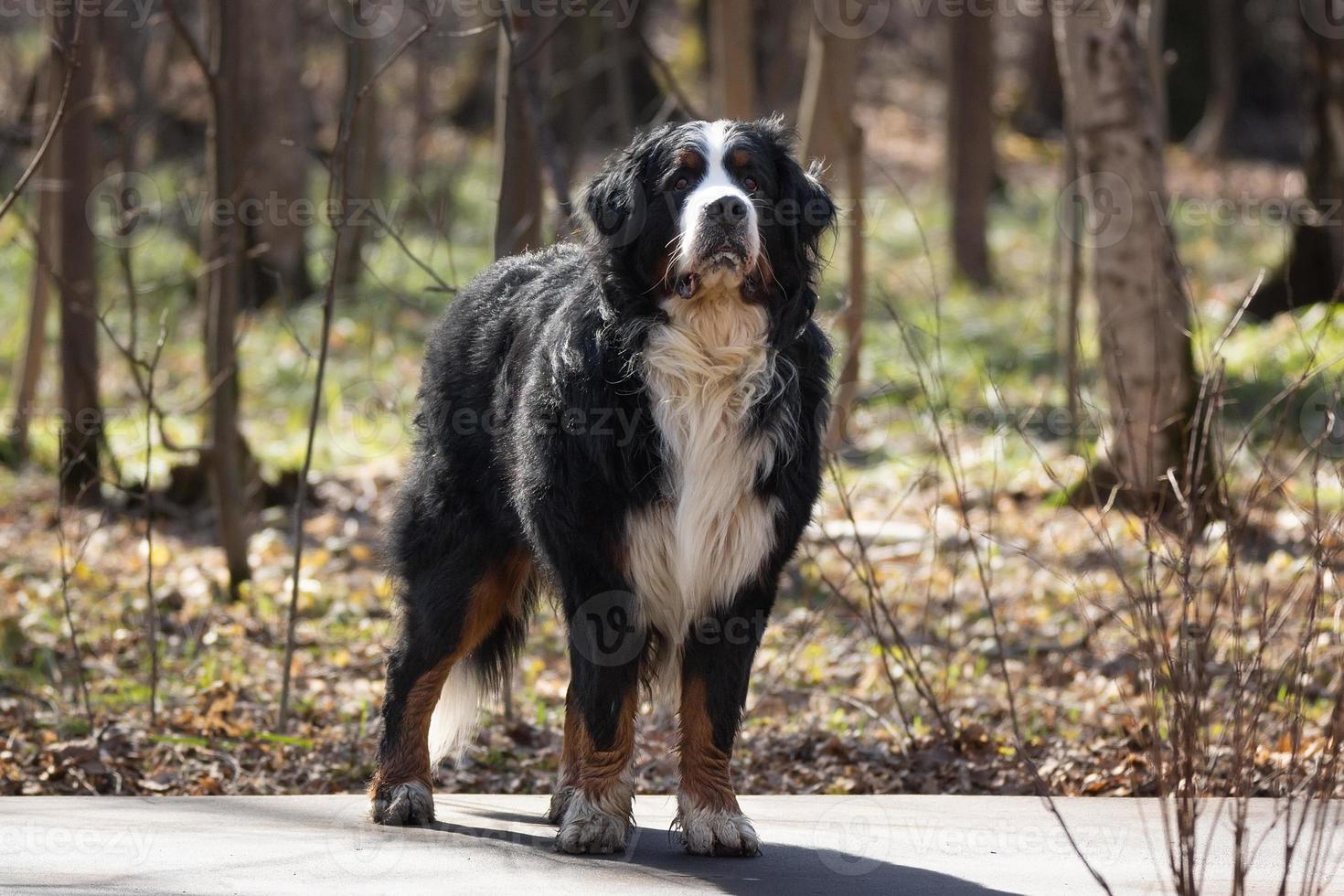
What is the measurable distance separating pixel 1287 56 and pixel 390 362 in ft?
76.4

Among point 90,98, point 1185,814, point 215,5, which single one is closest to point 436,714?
point 1185,814

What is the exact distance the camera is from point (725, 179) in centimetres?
455

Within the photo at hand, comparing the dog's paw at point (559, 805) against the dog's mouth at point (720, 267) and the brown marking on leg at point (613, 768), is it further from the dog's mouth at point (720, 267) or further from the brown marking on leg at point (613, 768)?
the dog's mouth at point (720, 267)

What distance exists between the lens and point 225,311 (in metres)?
8.21

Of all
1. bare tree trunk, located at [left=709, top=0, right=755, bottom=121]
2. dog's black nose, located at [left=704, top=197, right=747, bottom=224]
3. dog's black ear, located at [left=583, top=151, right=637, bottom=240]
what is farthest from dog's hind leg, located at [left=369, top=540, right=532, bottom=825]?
bare tree trunk, located at [left=709, top=0, right=755, bottom=121]

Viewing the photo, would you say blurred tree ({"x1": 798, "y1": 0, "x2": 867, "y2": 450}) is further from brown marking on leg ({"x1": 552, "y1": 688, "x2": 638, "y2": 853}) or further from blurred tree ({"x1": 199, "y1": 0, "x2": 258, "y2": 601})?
brown marking on leg ({"x1": 552, "y1": 688, "x2": 638, "y2": 853})

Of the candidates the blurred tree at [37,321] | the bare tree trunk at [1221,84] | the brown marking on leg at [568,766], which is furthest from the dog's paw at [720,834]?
the bare tree trunk at [1221,84]

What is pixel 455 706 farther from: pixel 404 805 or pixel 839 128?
pixel 839 128

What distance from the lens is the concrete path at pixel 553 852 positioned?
4223 millimetres

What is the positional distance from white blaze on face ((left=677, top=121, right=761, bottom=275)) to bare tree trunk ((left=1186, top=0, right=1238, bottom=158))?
81.1ft

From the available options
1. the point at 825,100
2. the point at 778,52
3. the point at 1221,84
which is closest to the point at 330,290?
the point at 825,100

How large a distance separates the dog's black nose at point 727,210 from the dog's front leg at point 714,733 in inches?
44.3

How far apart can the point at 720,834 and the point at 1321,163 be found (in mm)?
10211

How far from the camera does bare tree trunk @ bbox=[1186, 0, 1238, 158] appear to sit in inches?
1057
